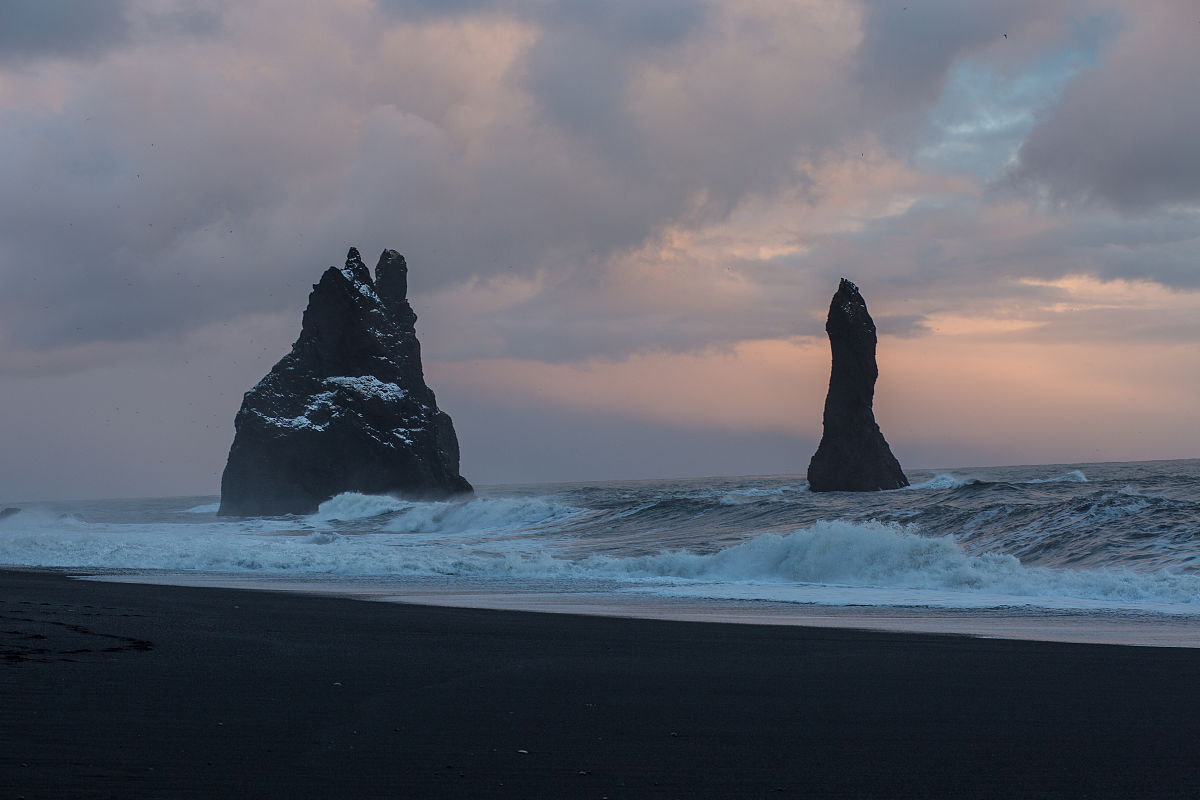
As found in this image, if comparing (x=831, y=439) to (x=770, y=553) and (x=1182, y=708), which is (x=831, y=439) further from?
(x=1182, y=708)

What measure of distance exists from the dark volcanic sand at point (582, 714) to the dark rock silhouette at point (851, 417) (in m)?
52.0

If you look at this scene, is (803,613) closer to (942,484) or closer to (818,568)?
(818,568)

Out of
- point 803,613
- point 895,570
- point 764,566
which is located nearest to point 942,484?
point 764,566

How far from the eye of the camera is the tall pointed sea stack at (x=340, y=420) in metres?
78.5

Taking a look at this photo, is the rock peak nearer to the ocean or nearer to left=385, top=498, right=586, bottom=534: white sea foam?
left=385, top=498, right=586, bottom=534: white sea foam

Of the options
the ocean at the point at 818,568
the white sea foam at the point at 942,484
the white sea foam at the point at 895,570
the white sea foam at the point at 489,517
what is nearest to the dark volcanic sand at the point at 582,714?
the ocean at the point at 818,568

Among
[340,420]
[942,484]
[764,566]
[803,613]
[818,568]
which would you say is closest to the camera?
[803,613]

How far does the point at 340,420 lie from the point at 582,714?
252 ft

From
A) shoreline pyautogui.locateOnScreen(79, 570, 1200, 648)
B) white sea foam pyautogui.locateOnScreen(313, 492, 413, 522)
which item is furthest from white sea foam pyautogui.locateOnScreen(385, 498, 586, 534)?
shoreline pyautogui.locateOnScreen(79, 570, 1200, 648)

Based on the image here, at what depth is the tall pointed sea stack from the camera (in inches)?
3091

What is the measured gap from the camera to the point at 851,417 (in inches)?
2451

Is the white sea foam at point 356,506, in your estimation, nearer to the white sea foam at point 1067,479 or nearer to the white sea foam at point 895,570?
the white sea foam at point 1067,479

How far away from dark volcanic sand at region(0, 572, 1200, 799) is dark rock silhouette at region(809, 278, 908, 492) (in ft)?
171

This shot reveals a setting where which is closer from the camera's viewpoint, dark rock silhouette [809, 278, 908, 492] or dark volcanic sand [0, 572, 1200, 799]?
dark volcanic sand [0, 572, 1200, 799]
